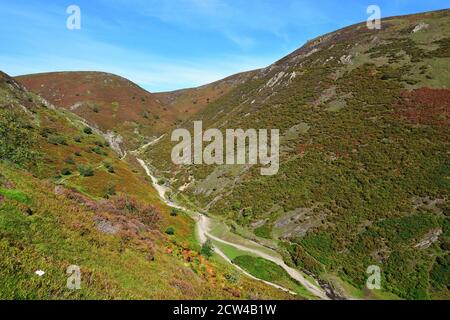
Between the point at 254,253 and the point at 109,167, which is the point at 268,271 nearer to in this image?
the point at 254,253

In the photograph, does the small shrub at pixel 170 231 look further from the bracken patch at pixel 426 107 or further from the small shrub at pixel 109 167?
the bracken patch at pixel 426 107

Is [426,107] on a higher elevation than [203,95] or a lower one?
lower

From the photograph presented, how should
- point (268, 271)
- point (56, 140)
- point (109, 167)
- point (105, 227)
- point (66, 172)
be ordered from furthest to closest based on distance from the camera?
point (56, 140)
point (109, 167)
point (66, 172)
point (268, 271)
point (105, 227)

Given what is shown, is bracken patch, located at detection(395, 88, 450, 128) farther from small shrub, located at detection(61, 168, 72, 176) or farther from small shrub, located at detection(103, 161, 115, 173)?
small shrub, located at detection(61, 168, 72, 176)

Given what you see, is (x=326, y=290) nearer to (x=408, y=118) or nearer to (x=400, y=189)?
(x=400, y=189)

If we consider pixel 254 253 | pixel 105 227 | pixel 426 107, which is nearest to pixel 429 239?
pixel 254 253

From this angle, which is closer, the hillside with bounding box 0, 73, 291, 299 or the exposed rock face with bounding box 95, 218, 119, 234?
the hillside with bounding box 0, 73, 291, 299

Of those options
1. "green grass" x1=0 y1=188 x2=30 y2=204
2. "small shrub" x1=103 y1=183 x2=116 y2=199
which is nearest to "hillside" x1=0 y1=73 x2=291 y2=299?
"green grass" x1=0 y1=188 x2=30 y2=204

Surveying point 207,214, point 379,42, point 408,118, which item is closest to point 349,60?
point 379,42

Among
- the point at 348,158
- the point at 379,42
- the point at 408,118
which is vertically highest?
the point at 379,42
